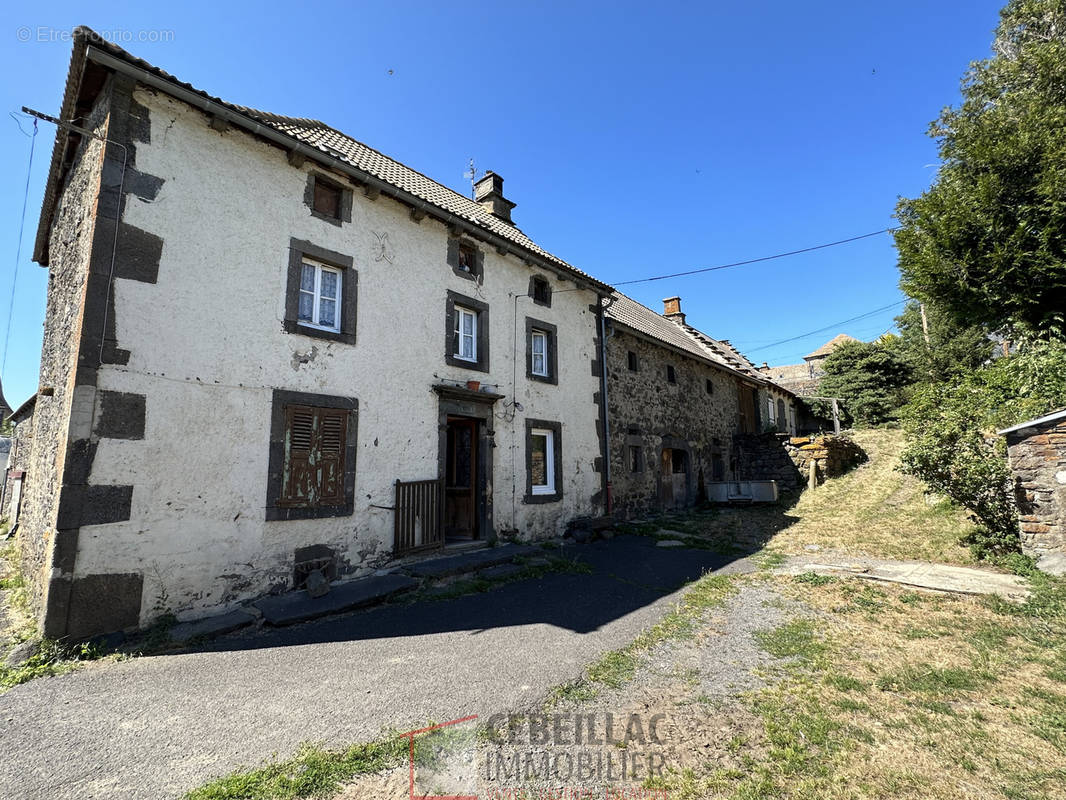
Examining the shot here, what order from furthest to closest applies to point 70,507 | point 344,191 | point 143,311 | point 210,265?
point 344,191 < point 210,265 < point 143,311 < point 70,507

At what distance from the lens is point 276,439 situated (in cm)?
618

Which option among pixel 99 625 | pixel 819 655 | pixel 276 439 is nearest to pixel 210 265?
pixel 276 439

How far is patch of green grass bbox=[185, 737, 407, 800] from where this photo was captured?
100.0 inches

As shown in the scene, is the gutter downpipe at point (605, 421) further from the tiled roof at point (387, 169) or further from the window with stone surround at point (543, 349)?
the window with stone surround at point (543, 349)

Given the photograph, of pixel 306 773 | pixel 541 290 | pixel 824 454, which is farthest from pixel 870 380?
pixel 306 773

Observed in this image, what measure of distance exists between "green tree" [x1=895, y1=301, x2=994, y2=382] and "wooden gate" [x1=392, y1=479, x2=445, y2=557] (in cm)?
2142

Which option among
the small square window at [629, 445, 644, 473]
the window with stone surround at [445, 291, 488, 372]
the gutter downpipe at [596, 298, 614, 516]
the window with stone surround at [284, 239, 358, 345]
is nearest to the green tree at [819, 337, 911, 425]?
the small square window at [629, 445, 644, 473]

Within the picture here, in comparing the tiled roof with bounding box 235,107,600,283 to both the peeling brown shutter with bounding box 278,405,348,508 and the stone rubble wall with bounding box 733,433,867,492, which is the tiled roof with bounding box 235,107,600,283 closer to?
the peeling brown shutter with bounding box 278,405,348,508

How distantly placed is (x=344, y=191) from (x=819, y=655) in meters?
8.64

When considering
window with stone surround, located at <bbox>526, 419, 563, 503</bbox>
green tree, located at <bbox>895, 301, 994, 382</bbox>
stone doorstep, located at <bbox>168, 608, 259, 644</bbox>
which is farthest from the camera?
green tree, located at <bbox>895, 301, 994, 382</bbox>

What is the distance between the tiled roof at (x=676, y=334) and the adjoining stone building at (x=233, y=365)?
6225 millimetres

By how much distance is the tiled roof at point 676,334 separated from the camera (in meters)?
14.7

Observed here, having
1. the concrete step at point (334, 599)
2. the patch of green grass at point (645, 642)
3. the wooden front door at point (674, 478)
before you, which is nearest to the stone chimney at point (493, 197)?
the wooden front door at point (674, 478)

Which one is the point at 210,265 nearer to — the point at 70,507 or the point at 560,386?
the point at 70,507
